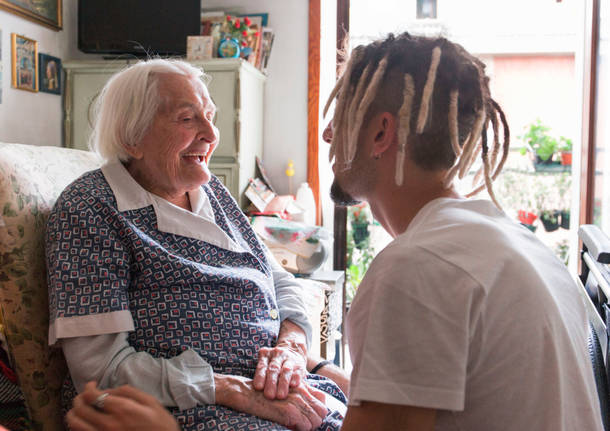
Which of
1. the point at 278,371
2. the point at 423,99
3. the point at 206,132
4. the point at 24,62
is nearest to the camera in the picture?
the point at 423,99

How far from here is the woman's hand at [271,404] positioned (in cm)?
123

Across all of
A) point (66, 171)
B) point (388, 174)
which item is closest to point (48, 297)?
point (66, 171)

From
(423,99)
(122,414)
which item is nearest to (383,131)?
(423,99)

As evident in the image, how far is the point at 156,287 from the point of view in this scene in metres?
1.31

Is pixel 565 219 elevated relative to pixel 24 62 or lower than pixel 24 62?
lower

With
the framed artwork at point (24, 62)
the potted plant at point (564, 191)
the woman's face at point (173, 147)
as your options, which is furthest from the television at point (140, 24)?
the potted plant at point (564, 191)

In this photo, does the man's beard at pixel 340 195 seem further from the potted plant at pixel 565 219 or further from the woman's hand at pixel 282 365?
the potted plant at pixel 565 219

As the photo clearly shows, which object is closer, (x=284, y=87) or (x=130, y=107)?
(x=130, y=107)

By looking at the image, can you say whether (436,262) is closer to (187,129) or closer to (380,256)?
(380,256)

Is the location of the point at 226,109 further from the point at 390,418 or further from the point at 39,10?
the point at 390,418

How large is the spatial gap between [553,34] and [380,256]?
3.31m

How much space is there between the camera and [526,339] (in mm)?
676

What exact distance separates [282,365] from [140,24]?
7.55 feet

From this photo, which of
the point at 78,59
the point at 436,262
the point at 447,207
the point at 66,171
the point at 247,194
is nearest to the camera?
the point at 436,262
